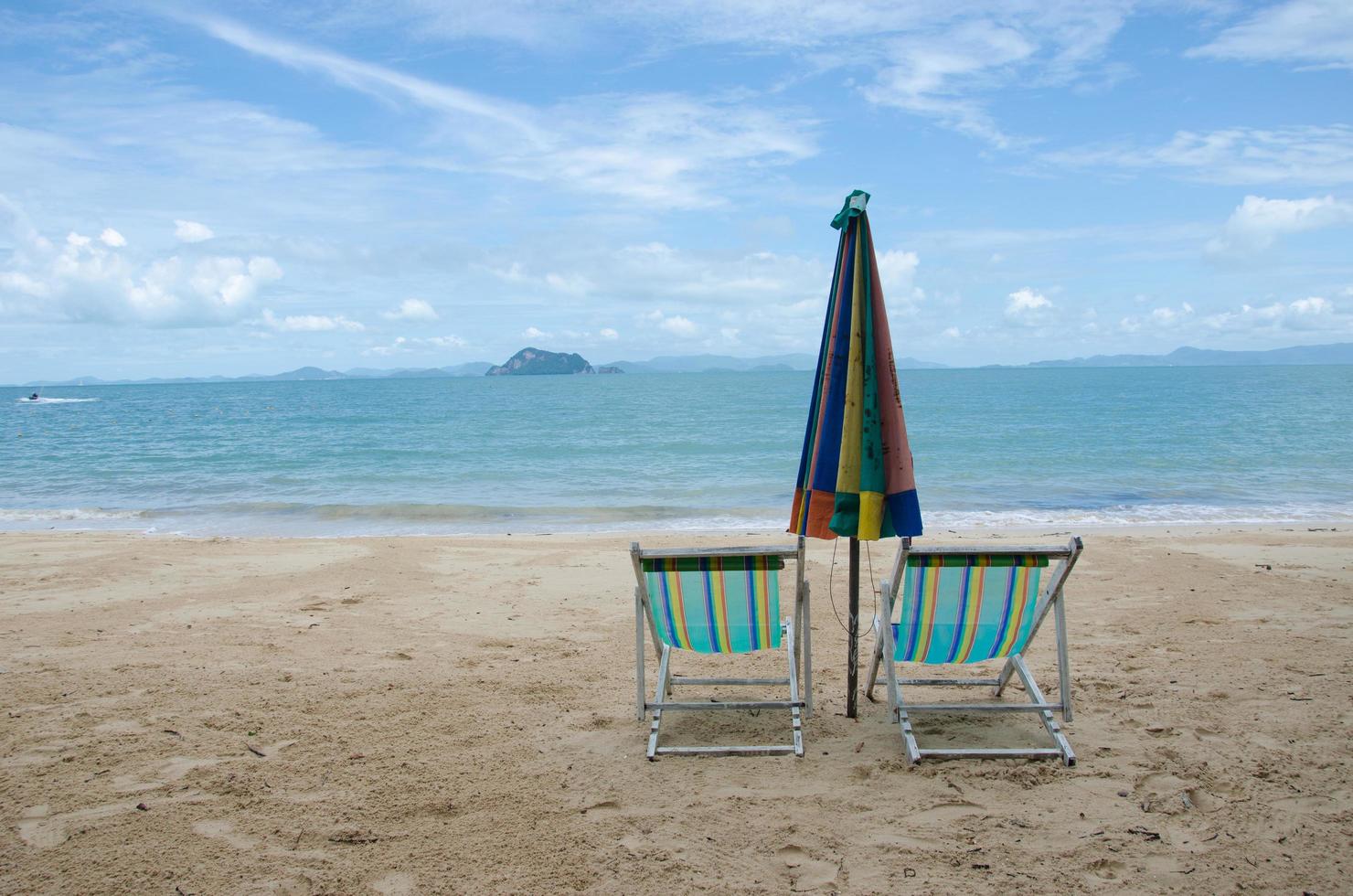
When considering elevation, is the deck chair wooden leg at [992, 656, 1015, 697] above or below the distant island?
below

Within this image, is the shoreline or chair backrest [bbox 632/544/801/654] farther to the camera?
the shoreline

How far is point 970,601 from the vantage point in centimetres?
408

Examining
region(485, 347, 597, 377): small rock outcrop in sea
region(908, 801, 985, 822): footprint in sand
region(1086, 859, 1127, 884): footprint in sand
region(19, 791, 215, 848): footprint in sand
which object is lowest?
region(908, 801, 985, 822): footprint in sand

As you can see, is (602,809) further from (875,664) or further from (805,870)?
(875,664)

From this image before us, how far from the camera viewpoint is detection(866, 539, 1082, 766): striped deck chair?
393 centimetres

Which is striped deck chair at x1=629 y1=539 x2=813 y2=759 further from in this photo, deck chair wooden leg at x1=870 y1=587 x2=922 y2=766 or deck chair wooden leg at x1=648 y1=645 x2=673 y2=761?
deck chair wooden leg at x1=870 y1=587 x2=922 y2=766

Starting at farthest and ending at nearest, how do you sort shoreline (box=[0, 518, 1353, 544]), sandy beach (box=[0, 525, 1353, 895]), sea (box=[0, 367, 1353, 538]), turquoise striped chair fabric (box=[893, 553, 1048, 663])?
sea (box=[0, 367, 1353, 538]), shoreline (box=[0, 518, 1353, 544]), turquoise striped chair fabric (box=[893, 553, 1048, 663]), sandy beach (box=[0, 525, 1353, 895])

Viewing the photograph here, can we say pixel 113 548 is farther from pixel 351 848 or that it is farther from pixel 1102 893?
pixel 1102 893

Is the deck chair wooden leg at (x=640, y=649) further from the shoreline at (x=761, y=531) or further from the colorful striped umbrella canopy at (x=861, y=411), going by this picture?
the shoreline at (x=761, y=531)

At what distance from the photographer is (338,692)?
16.3 feet

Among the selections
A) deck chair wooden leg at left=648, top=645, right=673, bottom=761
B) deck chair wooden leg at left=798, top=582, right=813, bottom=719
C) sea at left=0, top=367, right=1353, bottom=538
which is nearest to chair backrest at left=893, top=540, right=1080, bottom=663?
deck chair wooden leg at left=798, top=582, right=813, bottom=719

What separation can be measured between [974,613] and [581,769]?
79.6 inches

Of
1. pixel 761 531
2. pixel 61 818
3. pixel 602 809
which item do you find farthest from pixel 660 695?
pixel 761 531

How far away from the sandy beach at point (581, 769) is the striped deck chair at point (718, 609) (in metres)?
0.18
